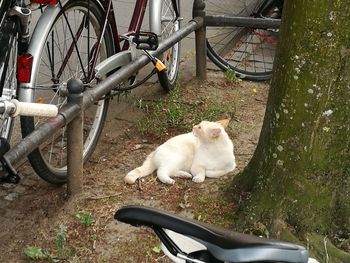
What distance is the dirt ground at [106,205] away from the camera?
3.16 metres

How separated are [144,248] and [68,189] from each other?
67 cm

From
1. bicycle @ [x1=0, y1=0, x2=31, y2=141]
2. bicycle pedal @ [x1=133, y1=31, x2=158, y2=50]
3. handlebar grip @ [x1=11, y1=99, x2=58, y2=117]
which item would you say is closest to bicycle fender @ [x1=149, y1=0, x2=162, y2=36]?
bicycle pedal @ [x1=133, y1=31, x2=158, y2=50]

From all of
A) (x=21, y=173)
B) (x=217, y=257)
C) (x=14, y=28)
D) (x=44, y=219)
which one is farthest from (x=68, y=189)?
(x=217, y=257)

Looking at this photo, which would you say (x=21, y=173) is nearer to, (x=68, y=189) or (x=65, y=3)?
(x=68, y=189)

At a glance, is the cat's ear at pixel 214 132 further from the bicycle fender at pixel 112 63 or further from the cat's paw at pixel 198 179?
the bicycle fender at pixel 112 63

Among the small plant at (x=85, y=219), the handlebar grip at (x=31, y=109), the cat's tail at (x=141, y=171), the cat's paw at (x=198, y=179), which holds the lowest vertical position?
the small plant at (x=85, y=219)

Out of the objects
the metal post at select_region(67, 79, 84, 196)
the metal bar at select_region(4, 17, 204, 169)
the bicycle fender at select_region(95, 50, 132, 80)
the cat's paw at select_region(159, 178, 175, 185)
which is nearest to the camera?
the metal bar at select_region(4, 17, 204, 169)

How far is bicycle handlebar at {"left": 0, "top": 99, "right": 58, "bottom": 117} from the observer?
2.25 m

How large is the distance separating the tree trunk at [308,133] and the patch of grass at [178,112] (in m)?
1.41

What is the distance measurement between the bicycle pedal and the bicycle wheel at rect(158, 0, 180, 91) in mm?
789

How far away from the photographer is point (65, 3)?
3553 mm

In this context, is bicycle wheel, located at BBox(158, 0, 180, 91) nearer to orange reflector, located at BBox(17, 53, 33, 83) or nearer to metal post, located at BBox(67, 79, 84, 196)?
metal post, located at BBox(67, 79, 84, 196)

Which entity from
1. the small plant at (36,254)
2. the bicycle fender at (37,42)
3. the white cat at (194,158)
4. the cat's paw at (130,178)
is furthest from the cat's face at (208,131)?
the small plant at (36,254)

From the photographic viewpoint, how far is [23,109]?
230 centimetres
